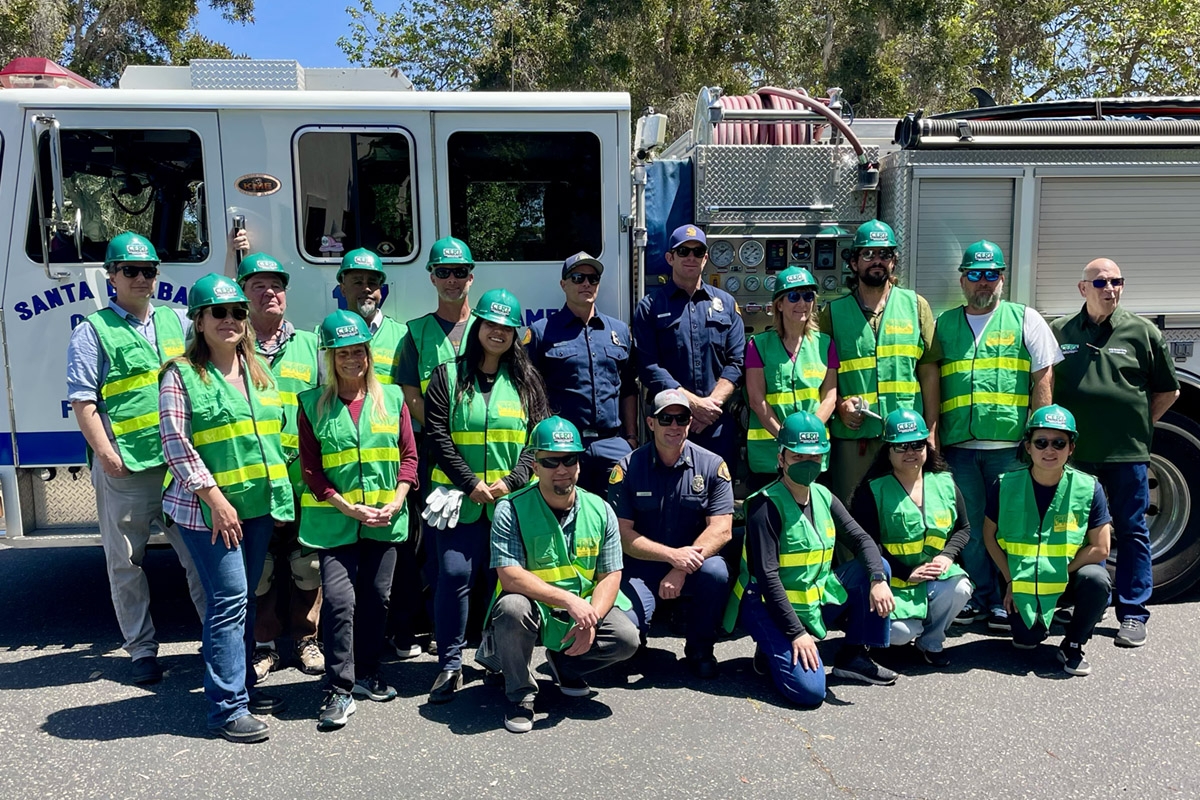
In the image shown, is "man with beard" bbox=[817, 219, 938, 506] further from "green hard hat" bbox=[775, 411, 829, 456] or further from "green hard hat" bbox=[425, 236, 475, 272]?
"green hard hat" bbox=[425, 236, 475, 272]

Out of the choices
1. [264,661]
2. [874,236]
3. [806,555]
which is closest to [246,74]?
[264,661]

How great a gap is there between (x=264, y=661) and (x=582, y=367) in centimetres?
200

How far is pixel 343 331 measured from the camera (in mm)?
3869

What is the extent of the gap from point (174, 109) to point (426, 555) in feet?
8.11

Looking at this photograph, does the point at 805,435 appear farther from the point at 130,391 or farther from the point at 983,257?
the point at 130,391

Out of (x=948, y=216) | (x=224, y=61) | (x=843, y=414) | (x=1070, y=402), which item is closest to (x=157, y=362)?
(x=224, y=61)

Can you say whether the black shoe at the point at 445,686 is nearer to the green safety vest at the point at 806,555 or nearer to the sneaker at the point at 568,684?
the sneaker at the point at 568,684

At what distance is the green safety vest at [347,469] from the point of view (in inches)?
155

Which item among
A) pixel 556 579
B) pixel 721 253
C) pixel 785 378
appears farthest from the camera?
pixel 721 253

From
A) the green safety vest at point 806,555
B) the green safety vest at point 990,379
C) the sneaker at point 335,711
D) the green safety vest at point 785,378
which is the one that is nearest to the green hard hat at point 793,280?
the green safety vest at point 785,378

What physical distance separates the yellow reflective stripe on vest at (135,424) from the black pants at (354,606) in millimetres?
955

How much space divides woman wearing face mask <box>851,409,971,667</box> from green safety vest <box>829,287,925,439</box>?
0.83ft

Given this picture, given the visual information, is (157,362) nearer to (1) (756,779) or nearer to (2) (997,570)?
(1) (756,779)

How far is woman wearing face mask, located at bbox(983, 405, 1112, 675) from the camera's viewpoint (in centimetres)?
436
